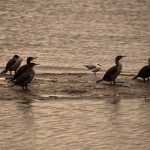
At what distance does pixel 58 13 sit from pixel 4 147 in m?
41.0

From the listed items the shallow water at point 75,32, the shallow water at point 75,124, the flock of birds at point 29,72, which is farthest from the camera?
the shallow water at point 75,32

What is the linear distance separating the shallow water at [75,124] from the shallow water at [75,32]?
907 centimetres

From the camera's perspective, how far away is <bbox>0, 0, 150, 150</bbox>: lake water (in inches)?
686

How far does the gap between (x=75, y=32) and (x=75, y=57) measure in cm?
1090

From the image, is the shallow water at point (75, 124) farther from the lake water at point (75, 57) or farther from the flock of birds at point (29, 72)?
the flock of birds at point (29, 72)

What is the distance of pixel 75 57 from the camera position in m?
35.0

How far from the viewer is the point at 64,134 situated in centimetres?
1767

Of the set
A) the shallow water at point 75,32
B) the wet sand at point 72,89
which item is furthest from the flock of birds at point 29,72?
the shallow water at point 75,32

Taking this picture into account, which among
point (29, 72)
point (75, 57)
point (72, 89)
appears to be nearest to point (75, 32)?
point (75, 57)

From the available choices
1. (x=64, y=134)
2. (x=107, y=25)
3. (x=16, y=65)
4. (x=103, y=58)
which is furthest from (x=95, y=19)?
(x=64, y=134)

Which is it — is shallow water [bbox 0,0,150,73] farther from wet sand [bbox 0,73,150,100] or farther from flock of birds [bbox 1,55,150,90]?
wet sand [bbox 0,73,150,100]

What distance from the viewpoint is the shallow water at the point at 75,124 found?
1691cm

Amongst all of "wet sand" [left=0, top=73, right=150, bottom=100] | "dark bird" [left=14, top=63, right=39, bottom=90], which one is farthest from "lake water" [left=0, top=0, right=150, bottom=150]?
"dark bird" [left=14, top=63, right=39, bottom=90]

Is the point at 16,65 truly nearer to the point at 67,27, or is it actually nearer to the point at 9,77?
the point at 9,77
